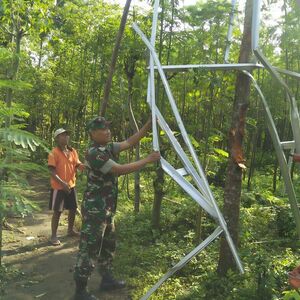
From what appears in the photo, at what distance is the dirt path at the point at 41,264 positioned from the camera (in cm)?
473

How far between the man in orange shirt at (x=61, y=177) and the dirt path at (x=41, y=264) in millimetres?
344

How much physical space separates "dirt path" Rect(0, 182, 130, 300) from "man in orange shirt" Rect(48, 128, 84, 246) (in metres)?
0.34

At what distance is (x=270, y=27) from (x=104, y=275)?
665cm

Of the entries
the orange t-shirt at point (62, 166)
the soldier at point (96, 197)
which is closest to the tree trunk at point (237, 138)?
the soldier at point (96, 197)

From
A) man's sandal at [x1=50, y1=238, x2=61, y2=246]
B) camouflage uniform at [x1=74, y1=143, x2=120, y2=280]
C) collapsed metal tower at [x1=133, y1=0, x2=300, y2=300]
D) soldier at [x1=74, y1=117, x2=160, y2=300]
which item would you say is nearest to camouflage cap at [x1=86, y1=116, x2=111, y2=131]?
soldier at [x1=74, y1=117, x2=160, y2=300]

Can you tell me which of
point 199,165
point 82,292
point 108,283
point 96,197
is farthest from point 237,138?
point 82,292

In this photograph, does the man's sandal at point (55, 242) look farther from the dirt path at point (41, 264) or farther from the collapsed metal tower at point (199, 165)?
the collapsed metal tower at point (199, 165)

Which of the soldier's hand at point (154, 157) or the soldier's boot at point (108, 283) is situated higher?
the soldier's hand at point (154, 157)

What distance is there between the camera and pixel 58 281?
509 centimetres

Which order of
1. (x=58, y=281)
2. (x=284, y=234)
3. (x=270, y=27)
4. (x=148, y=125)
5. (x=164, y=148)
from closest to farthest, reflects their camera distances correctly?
(x=148, y=125) < (x=58, y=281) < (x=164, y=148) < (x=284, y=234) < (x=270, y=27)

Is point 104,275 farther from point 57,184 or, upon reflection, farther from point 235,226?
point 57,184

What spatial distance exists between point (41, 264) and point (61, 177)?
1.43 metres

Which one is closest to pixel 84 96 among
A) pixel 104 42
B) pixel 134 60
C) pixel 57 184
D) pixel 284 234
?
pixel 104 42

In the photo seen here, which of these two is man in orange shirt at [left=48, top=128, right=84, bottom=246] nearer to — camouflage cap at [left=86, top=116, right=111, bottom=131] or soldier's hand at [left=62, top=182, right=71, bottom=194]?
soldier's hand at [left=62, top=182, right=71, bottom=194]
